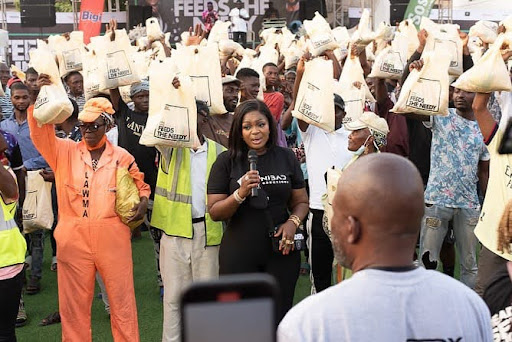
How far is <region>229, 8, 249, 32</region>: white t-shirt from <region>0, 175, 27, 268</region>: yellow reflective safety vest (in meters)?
16.8

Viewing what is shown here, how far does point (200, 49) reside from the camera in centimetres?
613

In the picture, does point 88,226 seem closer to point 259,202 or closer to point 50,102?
point 50,102

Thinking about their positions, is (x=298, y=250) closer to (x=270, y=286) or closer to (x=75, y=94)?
(x=270, y=286)

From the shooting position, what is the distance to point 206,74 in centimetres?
607

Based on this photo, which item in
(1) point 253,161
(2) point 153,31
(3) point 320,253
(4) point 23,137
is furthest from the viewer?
(2) point 153,31

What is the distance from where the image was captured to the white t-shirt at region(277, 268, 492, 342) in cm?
189

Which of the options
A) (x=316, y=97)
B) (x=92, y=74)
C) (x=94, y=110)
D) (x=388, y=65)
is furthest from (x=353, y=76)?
(x=94, y=110)

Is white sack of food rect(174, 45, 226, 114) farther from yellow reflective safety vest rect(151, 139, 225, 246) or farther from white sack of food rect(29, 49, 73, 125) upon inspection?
white sack of food rect(29, 49, 73, 125)

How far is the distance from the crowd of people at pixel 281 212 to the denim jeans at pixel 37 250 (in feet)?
0.04

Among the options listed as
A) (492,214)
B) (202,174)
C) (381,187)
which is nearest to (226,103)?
(202,174)

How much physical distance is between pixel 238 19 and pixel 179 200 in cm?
1654

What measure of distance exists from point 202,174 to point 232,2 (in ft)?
59.6

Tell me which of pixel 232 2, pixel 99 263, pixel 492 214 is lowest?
pixel 99 263

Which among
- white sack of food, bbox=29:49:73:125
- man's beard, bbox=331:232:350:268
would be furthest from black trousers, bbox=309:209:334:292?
man's beard, bbox=331:232:350:268
